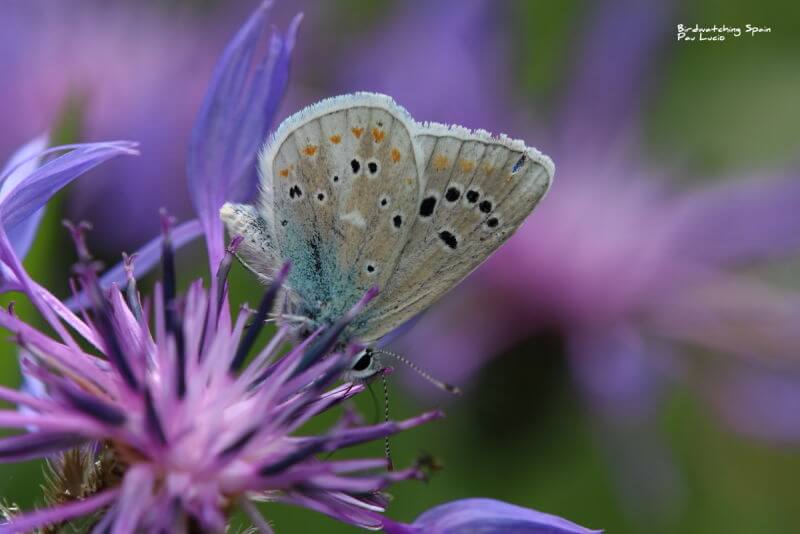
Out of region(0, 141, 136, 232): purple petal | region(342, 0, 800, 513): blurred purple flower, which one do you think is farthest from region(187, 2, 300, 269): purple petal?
region(342, 0, 800, 513): blurred purple flower

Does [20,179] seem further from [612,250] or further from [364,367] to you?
[612,250]

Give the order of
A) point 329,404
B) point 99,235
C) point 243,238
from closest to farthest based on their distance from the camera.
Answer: point 329,404 → point 243,238 → point 99,235

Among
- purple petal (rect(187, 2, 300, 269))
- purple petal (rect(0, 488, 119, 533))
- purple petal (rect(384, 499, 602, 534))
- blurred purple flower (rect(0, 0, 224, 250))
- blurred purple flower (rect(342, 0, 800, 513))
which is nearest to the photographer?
purple petal (rect(0, 488, 119, 533))

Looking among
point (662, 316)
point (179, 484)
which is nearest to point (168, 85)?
point (662, 316)

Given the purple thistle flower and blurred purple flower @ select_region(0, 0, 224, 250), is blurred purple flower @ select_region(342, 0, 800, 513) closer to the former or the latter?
blurred purple flower @ select_region(0, 0, 224, 250)

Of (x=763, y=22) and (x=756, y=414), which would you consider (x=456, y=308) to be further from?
(x=763, y=22)

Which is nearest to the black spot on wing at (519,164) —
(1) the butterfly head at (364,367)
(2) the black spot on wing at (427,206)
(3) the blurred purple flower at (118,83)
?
(2) the black spot on wing at (427,206)
